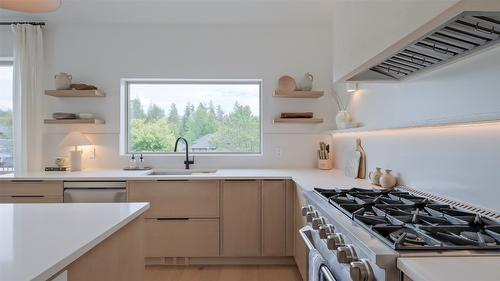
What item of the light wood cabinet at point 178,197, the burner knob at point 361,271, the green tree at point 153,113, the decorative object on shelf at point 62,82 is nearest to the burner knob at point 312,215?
the burner knob at point 361,271

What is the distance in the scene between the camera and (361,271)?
39.1 inches

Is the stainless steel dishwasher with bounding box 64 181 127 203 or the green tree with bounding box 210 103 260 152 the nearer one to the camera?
the stainless steel dishwasher with bounding box 64 181 127 203

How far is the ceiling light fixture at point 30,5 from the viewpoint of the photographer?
1471mm

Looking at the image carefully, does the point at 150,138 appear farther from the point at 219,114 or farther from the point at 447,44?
the point at 447,44

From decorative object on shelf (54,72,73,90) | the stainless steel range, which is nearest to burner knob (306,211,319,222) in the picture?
the stainless steel range

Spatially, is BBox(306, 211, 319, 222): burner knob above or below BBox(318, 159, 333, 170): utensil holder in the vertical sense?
below

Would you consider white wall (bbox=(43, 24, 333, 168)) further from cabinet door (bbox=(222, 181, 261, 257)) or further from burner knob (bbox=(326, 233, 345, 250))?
burner knob (bbox=(326, 233, 345, 250))

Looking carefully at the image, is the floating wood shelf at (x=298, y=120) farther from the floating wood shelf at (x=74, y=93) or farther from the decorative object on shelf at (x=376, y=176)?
the floating wood shelf at (x=74, y=93)

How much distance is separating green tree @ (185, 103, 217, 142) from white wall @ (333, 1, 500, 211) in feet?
6.17

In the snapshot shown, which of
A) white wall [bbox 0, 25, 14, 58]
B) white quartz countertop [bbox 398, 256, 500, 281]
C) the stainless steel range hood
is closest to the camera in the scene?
white quartz countertop [bbox 398, 256, 500, 281]

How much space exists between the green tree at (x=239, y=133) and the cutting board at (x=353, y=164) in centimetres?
115

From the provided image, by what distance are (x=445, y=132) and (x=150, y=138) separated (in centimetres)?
294

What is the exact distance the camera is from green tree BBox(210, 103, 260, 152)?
371 centimetres

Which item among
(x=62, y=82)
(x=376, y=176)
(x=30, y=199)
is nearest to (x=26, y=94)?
(x=62, y=82)
